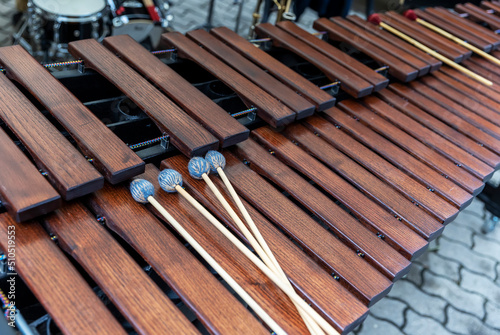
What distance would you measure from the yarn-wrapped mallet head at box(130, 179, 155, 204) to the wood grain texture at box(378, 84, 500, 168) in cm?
147

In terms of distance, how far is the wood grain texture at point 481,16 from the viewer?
3506mm

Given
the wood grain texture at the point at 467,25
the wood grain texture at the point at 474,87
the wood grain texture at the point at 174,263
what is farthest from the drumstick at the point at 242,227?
the wood grain texture at the point at 467,25

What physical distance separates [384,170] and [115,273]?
1.17 meters

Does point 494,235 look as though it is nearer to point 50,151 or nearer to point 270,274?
point 270,274

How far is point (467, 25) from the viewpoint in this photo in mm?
3285

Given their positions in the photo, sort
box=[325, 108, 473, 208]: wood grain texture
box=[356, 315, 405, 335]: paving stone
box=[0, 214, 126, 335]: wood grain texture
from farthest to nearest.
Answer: box=[356, 315, 405, 335]: paving stone < box=[325, 108, 473, 208]: wood grain texture < box=[0, 214, 126, 335]: wood grain texture

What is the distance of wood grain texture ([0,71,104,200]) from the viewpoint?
1328 millimetres

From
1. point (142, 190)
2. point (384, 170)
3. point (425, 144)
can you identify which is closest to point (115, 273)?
point (142, 190)

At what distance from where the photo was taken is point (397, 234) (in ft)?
5.24

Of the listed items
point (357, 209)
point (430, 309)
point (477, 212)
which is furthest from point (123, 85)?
point (477, 212)

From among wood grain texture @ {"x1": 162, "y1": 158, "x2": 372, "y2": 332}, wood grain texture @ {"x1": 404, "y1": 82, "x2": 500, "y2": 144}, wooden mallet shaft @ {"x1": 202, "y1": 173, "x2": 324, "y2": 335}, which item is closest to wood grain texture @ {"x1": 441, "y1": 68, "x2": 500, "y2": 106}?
wood grain texture @ {"x1": 404, "y1": 82, "x2": 500, "y2": 144}

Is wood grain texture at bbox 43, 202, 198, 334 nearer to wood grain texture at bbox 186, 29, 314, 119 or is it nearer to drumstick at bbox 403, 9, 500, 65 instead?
wood grain texture at bbox 186, 29, 314, 119

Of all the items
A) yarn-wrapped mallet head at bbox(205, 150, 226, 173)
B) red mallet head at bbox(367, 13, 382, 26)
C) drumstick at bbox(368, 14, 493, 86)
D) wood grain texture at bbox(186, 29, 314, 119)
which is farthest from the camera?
red mallet head at bbox(367, 13, 382, 26)

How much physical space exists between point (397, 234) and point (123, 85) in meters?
1.16
